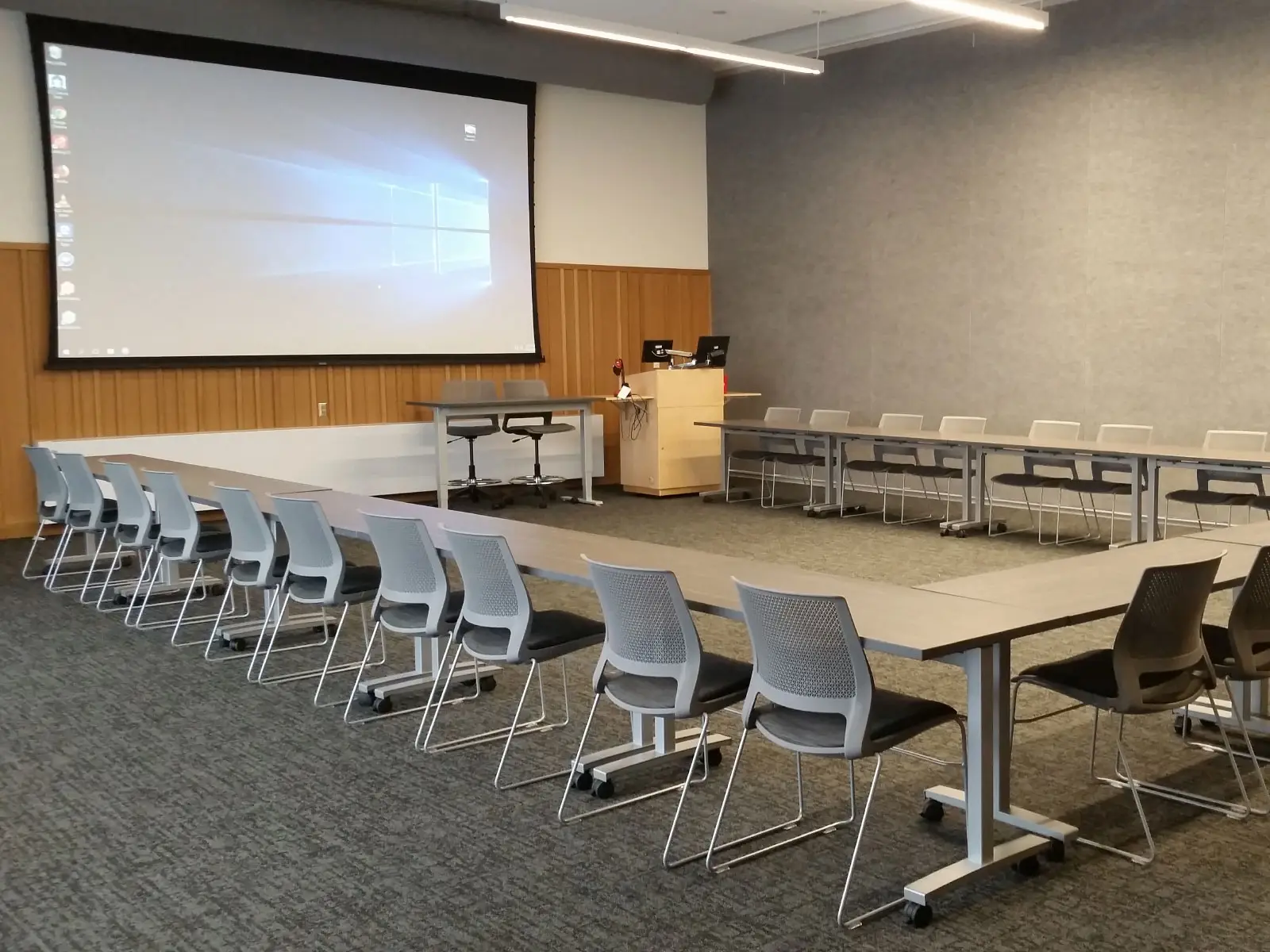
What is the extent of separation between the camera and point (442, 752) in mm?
4523

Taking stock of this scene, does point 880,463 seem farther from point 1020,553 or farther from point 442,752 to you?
point 442,752

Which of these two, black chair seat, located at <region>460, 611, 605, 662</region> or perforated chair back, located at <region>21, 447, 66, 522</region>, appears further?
perforated chair back, located at <region>21, 447, 66, 522</region>

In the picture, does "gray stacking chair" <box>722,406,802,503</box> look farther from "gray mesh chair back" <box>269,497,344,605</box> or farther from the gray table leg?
"gray mesh chair back" <box>269,497,344,605</box>

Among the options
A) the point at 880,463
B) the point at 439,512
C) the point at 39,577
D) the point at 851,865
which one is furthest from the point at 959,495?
the point at 851,865

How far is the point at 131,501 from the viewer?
6922 mm

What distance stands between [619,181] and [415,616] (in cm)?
901

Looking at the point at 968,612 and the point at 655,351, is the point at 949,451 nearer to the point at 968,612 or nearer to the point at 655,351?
the point at 655,351

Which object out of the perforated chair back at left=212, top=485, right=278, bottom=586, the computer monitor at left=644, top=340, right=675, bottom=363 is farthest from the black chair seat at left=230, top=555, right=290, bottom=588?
the computer monitor at left=644, top=340, right=675, bottom=363

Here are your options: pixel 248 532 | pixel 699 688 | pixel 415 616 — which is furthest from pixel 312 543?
pixel 699 688

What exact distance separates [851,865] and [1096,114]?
339 inches

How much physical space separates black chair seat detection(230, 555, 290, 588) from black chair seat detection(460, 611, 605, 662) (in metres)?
1.58

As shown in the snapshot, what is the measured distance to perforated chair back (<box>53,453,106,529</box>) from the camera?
7.40m

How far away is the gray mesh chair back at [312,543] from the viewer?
16.9 feet

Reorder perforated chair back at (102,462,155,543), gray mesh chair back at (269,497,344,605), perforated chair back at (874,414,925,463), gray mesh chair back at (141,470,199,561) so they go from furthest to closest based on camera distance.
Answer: perforated chair back at (874,414,925,463)
perforated chair back at (102,462,155,543)
gray mesh chair back at (141,470,199,561)
gray mesh chair back at (269,497,344,605)
